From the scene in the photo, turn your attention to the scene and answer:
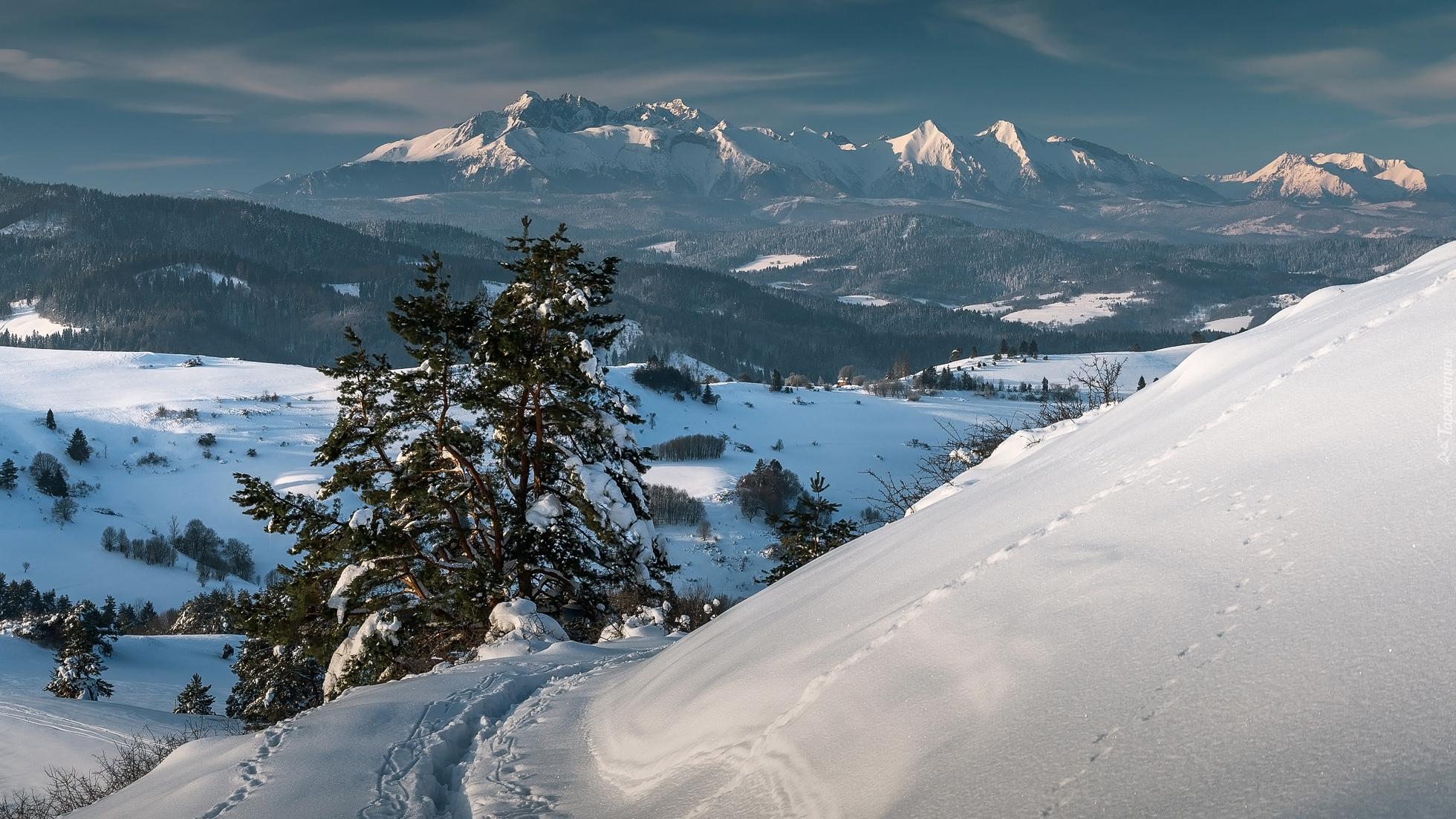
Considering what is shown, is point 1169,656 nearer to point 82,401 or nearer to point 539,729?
point 539,729

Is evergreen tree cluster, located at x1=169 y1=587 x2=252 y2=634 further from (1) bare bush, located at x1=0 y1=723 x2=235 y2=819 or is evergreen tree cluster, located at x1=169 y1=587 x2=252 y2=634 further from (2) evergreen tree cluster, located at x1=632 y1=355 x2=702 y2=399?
(2) evergreen tree cluster, located at x1=632 y1=355 x2=702 y2=399

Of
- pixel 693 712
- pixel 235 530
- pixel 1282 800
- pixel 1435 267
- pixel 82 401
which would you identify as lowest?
pixel 235 530

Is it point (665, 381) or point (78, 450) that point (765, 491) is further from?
point (78, 450)

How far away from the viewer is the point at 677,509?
4087 inches

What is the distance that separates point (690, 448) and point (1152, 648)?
423 ft

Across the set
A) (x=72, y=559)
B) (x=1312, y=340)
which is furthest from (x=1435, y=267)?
(x=72, y=559)

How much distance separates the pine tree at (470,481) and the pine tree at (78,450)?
120513 millimetres

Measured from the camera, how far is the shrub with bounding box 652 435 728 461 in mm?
130375

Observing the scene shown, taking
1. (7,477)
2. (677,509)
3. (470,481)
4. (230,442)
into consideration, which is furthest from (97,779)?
(230,442)

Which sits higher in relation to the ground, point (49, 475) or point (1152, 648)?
point (1152, 648)

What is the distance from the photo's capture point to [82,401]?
128 meters

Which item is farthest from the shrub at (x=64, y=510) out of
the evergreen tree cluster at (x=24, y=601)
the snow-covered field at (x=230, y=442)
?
the evergreen tree cluster at (x=24, y=601)

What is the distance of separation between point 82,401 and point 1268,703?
162 meters

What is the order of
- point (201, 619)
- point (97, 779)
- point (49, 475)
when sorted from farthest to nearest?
point (49, 475), point (201, 619), point (97, 779)
